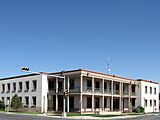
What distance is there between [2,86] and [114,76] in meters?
25.2

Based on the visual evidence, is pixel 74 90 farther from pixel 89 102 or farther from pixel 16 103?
pixel 16 103

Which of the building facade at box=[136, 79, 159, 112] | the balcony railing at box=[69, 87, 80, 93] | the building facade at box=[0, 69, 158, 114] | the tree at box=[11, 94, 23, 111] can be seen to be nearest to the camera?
the balcony railing at box=[69, 87, 80, 93]

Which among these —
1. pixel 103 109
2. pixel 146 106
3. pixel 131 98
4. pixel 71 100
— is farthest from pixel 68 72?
pixel 146 106

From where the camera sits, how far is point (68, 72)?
172 feet

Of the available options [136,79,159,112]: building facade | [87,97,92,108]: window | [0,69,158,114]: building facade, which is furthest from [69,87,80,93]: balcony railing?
[136,79,159,112]: building facade

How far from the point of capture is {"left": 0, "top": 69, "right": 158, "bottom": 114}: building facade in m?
52.4

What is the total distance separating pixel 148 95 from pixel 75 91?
24.3 metres

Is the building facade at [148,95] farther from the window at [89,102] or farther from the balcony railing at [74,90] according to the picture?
the balcony railing at [74,90]

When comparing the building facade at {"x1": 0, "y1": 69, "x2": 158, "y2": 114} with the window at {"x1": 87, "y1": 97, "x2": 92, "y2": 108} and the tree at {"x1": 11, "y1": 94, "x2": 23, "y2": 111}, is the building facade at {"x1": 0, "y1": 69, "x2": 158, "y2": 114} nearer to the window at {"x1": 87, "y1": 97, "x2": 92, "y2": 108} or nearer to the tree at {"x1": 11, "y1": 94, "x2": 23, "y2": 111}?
the window at {"x1": 87, "y1": 97, "x2": 92, "y2": 108}

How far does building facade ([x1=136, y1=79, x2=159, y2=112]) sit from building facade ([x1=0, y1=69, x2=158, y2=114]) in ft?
5.99

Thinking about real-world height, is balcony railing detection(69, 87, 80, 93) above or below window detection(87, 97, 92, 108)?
above

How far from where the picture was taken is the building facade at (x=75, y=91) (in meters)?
52.4

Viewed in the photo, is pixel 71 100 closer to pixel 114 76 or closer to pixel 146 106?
pixel 114 76

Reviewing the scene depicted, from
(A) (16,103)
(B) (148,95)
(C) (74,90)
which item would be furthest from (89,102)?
(B) (148,95)
